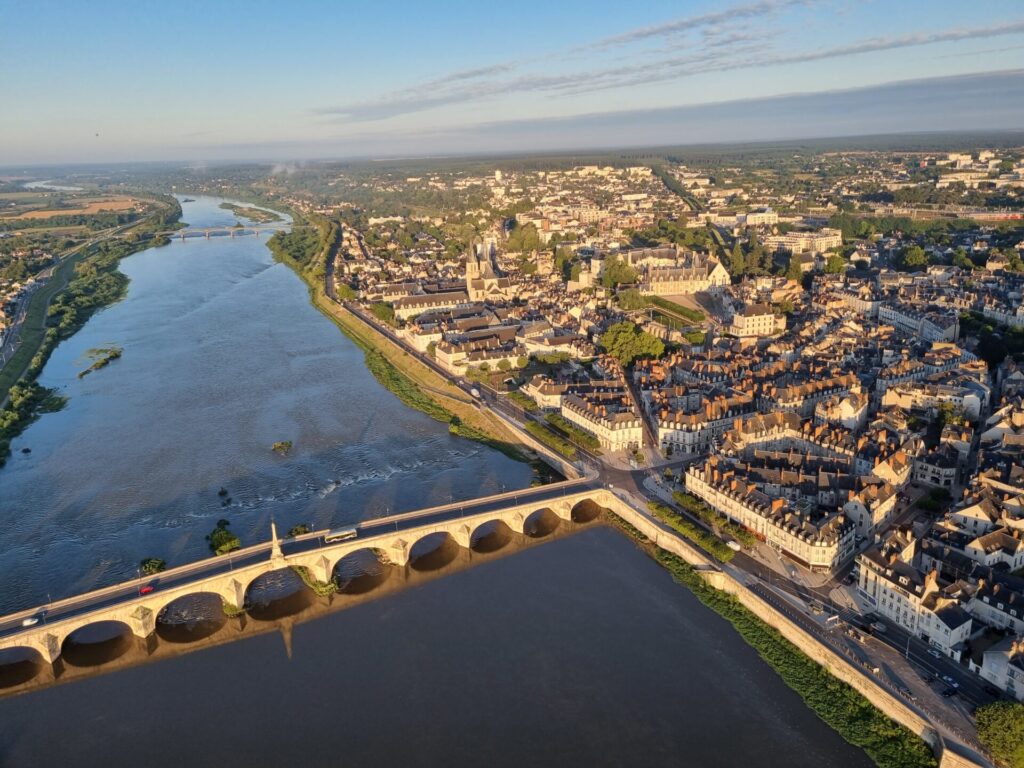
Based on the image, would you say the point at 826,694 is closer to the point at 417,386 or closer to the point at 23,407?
the point at 417,386

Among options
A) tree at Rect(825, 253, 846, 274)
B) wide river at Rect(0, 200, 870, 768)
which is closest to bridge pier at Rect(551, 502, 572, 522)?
wide river at Rect(0, 200, 870, 768)

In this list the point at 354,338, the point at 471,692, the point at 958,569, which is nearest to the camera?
the point at 471,692

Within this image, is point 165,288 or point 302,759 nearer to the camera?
point 302,759

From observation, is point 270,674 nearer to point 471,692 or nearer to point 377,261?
point 471,692

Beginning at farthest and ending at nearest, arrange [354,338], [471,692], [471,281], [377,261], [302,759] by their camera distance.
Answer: [377,261]
[471,281]
[354,338]
[471,692]
[302,759]

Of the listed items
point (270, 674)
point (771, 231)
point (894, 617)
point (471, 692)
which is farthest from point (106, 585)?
point (771, 231)

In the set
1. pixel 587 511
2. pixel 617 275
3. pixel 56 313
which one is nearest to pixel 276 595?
pixel 587 511

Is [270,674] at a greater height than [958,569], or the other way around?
[958,569]
